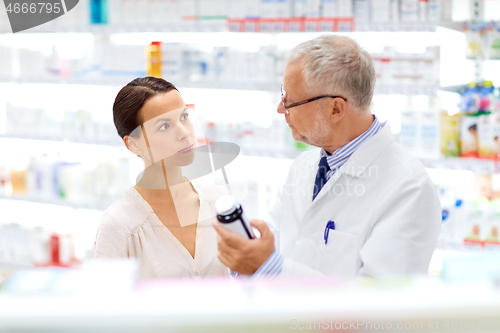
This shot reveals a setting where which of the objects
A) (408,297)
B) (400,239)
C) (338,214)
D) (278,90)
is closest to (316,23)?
(278,90)

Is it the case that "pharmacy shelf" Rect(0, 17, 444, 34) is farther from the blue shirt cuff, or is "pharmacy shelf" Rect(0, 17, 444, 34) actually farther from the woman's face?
the blue shirt cuff

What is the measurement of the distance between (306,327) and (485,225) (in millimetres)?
2337

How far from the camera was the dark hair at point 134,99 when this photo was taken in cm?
131

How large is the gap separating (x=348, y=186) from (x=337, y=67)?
13.9 inches

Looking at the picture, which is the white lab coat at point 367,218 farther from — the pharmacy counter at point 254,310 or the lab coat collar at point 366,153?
the pharmacy counter at point 254,310

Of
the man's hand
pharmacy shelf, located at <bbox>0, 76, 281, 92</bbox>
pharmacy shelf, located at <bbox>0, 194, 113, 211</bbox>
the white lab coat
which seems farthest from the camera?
pharmacy shelf, located at <bbox>0, 194, 113, 211</bbox>

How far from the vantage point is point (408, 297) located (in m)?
0.41

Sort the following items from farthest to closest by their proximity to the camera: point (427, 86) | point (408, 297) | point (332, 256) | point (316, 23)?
point (316, 23) < point (427, 86) < point (332, 256) < point (408, 297)

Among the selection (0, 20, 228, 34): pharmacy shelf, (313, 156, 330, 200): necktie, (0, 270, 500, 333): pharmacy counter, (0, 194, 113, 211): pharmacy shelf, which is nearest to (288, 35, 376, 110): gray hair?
(313, 156, 330, 200): necktie

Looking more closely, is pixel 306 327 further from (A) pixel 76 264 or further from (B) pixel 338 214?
(A) pixel 76 264

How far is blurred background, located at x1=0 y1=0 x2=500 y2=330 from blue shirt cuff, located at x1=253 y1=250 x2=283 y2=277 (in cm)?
56

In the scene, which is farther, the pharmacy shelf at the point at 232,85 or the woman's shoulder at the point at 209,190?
the pharmacy shelf at the point at 232,85

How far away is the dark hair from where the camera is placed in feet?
4.28

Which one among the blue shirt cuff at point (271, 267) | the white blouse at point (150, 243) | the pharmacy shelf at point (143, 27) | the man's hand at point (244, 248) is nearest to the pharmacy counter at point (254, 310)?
the man's hand at point (244, 248)
